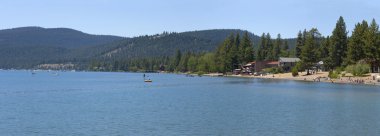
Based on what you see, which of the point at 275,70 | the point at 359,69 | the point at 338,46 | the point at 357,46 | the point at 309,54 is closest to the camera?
the point at 359,69

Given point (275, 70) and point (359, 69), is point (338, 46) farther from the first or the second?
point (275, 70)

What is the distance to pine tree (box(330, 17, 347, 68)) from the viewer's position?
15425 centimetres

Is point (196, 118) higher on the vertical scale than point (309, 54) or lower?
lower

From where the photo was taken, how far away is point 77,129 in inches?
1689

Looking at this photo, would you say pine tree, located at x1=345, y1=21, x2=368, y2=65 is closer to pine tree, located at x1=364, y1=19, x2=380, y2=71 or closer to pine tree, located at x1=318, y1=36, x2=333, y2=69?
pine tree, located at x1=364, y1=19, x2=380, y2=71

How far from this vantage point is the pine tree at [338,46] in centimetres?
15425

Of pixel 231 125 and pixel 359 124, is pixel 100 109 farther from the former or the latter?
pixel 359 124

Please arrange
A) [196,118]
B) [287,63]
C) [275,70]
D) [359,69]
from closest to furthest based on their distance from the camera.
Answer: [196,118] → [359,69] → [275,70] → [287,63]

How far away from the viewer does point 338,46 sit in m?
154

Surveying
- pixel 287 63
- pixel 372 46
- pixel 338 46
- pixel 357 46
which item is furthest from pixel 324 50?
pixel 372 46

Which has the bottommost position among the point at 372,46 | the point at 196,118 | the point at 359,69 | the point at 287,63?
the point at 196,118

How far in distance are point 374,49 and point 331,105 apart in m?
74.6

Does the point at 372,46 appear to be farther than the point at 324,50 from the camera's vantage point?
No

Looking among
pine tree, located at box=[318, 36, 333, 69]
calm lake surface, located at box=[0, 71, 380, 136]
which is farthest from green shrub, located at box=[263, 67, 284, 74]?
calm lake surface, located at box=[0, 71, 380, 136]
